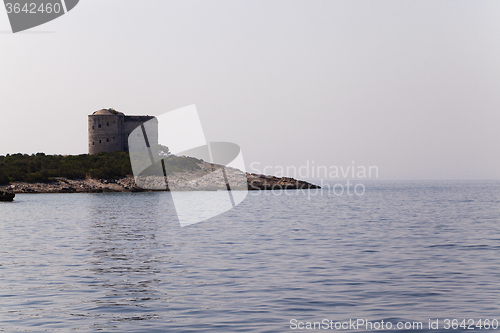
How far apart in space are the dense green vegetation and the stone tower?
11.6 feet

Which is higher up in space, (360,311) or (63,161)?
(63,161)

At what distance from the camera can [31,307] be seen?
1147 centimetres

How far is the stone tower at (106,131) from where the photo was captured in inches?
4535

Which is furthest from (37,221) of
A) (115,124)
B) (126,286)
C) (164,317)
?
(115,124)

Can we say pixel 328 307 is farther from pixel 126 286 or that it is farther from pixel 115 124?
pixel 115 124

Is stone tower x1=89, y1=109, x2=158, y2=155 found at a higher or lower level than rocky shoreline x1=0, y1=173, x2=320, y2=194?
higher

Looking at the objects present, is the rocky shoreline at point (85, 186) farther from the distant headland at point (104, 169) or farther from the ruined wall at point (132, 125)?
the ruined wall at point (132, 125)

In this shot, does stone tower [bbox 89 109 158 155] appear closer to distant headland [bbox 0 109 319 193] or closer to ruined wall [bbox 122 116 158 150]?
distant headland [bbox 0 109 319 193]

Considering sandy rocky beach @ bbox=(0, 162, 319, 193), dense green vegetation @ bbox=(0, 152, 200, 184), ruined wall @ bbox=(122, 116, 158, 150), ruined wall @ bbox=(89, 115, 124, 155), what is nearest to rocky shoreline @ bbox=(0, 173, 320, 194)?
sandy rocky beach @ bbox=(0, 162, 319, 193)

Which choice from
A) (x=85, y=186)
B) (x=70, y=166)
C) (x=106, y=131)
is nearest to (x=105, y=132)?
(x=106, y=131)

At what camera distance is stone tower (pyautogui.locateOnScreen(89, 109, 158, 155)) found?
4535 inches

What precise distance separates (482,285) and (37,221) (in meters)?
28.4

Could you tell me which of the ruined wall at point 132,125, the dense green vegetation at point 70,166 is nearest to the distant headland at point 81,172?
the dense green vegetation at point 70,166

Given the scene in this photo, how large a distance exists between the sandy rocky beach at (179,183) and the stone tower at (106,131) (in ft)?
53.2
